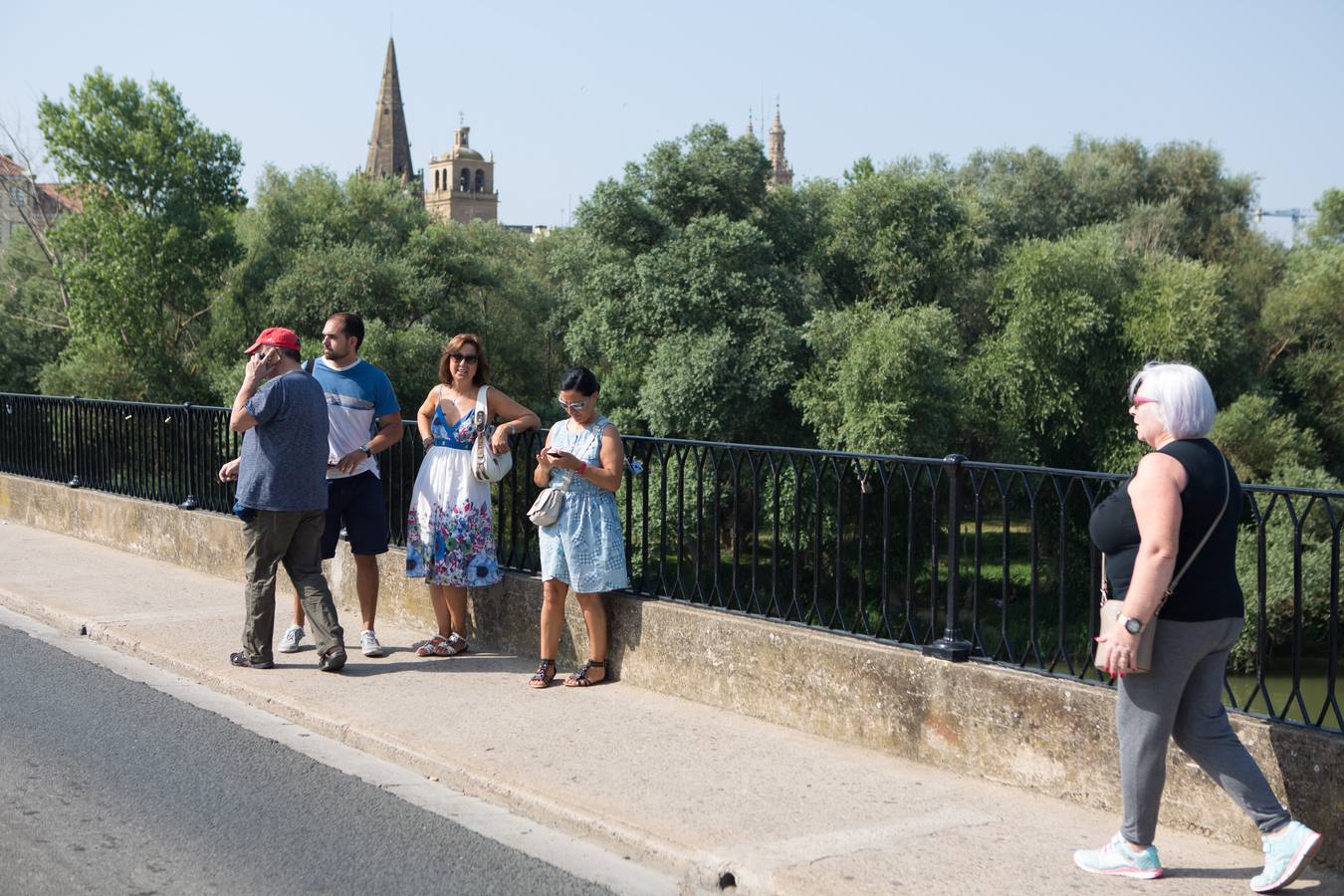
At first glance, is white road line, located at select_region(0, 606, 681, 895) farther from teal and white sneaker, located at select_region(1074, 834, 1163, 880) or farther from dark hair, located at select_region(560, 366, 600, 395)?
dark hair, located at select_region(560, 366, 600, 395)

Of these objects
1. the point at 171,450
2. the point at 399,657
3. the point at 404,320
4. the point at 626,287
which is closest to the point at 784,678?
the point at 399,657

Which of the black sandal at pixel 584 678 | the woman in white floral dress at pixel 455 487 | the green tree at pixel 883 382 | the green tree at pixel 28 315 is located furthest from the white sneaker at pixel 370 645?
the green tree at pixel 28 315

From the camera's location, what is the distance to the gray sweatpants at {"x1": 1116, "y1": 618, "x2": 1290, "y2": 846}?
4410 millimetres

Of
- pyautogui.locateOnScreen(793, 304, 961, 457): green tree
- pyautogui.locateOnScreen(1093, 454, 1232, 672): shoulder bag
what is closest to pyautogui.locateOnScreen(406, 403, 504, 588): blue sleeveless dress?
pyautogui.locateOnScreen(1093, 454, 1232, 672): shoulder bag

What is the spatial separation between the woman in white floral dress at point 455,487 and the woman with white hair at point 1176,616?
166 inches

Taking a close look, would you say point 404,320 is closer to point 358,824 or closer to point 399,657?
point 399,657

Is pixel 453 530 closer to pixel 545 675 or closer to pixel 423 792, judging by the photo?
pixel 545 675

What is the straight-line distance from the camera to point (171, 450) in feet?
40.8

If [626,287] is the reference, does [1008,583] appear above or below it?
below

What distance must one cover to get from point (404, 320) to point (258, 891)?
46716 millimetres

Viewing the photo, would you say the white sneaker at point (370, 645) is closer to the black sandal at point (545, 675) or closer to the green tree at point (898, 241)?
the black sandal at point (545, 675)

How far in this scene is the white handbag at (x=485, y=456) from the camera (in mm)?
7797

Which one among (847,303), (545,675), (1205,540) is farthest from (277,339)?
(847,303)

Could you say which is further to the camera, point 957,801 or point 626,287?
point 626,287
